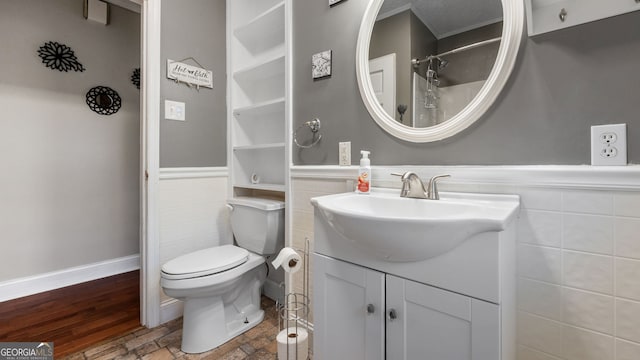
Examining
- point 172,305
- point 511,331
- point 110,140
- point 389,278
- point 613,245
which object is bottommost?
point 172,305

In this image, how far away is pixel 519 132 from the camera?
0.89 metres

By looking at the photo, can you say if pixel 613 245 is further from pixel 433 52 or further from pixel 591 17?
pixel 433 52

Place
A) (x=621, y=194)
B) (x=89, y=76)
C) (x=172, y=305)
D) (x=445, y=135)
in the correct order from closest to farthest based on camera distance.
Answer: (x=621, y=194), (x=445, y=135), (x=172, y=305), (x=89, y=76)

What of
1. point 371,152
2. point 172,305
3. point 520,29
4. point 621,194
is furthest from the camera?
point 172,305

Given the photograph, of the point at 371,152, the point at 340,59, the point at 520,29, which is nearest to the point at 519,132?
the point at 520,29

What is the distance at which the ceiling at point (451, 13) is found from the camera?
0.97 m

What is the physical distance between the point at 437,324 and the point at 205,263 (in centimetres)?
116

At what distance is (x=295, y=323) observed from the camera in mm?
1466

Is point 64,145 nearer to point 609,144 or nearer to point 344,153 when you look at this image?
point 344,153

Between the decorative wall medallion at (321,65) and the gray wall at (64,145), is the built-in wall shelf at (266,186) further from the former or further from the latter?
the gray wall at (64,145)

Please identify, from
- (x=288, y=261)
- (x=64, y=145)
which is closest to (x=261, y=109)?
(x=288, y=261)

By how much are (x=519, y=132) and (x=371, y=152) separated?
569 mm

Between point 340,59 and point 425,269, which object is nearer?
point 425,269

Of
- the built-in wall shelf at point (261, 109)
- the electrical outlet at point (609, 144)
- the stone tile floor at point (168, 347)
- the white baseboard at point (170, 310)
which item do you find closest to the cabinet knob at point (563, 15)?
the electrical outlet at point (609, 144)
